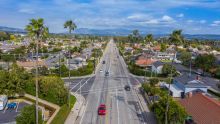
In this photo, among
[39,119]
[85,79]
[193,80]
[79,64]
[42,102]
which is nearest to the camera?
[39,119]

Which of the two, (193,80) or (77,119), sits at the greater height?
(193,80)

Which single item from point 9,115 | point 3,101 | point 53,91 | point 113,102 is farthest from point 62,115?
point 113,102

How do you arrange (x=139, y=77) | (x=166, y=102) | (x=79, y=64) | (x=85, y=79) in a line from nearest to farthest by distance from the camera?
(x=166, y=102)
(x=85, y=79)
(x=139, y=77)
(x=79, y=64)

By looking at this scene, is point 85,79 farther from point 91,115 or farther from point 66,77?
point 91,115

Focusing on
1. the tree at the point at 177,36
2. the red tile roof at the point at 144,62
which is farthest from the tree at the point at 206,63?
the tree at the point at 177,36

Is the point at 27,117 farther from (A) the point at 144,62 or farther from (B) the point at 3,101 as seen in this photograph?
(A) the point at 144,62

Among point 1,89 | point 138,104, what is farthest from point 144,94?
point 1,89
